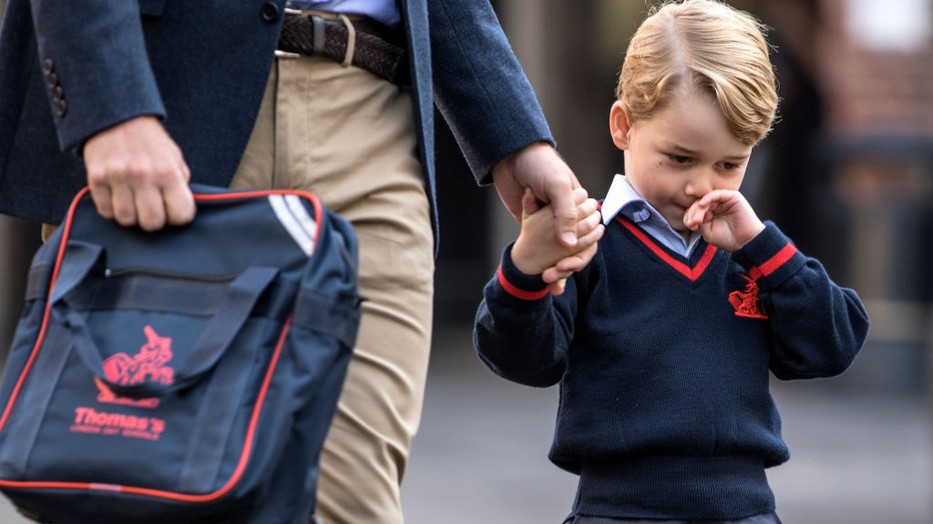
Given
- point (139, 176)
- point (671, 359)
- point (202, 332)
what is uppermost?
point (139, 176)

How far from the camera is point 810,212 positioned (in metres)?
9.91

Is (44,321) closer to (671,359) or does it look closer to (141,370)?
(141,370)

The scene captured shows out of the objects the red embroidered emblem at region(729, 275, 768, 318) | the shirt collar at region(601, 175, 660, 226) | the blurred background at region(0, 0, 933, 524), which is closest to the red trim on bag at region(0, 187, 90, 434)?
the shirt collar at region(601, 175, 660, 226)

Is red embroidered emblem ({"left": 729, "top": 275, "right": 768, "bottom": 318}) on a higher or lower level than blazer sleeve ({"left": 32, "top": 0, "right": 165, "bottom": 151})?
lower

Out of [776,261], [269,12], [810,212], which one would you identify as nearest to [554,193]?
[776,261]

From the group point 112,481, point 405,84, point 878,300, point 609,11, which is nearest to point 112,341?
point 112,481

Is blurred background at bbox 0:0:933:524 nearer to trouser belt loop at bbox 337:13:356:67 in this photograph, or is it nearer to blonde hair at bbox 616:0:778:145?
blonde hair at bbox 616:0:778:145

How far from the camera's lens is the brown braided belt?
2.61 m

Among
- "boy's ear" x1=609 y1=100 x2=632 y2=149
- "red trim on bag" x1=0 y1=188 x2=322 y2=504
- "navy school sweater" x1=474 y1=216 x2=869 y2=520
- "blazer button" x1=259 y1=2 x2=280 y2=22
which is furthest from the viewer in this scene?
"boy's ear" x1=609 y1=100 x2=632 y2=149

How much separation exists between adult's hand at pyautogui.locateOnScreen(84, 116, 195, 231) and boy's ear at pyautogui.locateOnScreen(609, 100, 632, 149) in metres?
0.91

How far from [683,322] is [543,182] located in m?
0.35

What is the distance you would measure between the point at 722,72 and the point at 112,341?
1184 millimetres

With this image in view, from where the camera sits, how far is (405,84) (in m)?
2.80

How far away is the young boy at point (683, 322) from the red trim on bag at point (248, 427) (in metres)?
0.56
